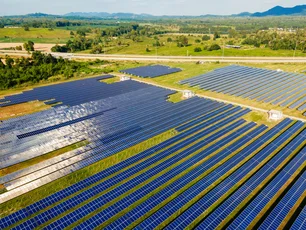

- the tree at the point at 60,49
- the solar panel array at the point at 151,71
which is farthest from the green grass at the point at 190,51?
the solar panel array at the point at 151,71

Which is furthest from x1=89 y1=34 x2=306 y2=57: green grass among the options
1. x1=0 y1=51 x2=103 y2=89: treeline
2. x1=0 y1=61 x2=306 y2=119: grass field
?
x1=0 y1=51 x2=103 y2=89: treeline

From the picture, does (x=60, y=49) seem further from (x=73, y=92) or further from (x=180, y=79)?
(x=180, y=79)

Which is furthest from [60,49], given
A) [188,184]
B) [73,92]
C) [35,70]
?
[188,184]

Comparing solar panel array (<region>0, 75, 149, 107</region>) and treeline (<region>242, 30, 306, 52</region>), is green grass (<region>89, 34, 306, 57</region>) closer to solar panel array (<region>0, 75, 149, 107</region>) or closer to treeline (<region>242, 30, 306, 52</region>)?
treeline (<region>242, 30, 306, 52</region>)

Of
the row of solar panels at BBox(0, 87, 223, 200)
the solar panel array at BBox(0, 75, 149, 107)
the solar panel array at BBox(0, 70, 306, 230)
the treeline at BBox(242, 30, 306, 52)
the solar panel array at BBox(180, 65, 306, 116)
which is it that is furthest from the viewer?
the treeline at BBox(242, 30, 306, 52)

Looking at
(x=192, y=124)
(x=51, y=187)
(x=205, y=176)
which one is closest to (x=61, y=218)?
(x=51, y=187)

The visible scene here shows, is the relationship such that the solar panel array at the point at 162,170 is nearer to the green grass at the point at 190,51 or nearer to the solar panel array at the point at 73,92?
the solar panel array at the point at 73,92
